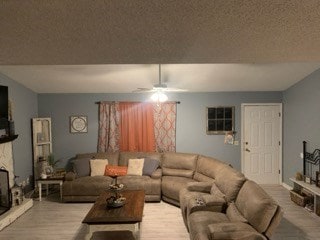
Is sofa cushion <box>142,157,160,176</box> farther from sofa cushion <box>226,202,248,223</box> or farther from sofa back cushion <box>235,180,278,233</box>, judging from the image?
sofa back cushion <box>235,180,278,233</box>

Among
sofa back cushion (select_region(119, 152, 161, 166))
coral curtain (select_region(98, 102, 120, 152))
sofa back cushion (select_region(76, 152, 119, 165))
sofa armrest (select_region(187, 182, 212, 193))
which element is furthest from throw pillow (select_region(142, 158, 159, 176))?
Answer: sofa armrest (select_region(187, 182, 212, 193))

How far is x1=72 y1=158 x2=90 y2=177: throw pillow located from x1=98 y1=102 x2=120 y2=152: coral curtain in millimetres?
646

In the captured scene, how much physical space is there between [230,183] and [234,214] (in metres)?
0.56

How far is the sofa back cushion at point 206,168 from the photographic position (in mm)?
5367

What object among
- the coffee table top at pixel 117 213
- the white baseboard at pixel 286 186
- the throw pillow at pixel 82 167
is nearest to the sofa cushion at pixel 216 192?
the coffee table top at pixel 117 213

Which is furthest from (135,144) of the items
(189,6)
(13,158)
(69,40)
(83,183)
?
(189,6)

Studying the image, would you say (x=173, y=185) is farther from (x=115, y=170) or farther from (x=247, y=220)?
(x=247, y=220)

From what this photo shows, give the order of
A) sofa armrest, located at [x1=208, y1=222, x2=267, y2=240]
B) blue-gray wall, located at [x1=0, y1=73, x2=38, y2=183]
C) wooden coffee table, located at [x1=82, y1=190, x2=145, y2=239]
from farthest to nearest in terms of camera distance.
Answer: blue-gray wall, located at [x1=0, y1=73, x2=38, y2=183]
wooden coffee table, located at [x1=82, y1=190, x2=145, y2=239]
sofa armrest, located at [x1=208, y1=222, x2=267, y2=240]

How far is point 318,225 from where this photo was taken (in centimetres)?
438

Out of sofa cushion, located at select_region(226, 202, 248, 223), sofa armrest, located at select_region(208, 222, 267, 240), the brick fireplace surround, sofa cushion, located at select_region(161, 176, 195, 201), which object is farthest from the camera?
sofa cushion, located at select_region(161, 176, 195, 201)

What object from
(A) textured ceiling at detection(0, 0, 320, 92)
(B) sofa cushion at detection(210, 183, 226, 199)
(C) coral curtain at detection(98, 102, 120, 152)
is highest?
(A) textured ceiling at detection(0, 0, 320, 92)

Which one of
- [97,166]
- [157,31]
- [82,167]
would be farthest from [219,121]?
[157,31]

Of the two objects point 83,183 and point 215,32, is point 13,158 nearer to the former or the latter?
point 83,183

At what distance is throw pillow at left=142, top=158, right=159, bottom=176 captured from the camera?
5969mm
